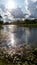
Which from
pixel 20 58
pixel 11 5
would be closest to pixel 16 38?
pixel 11 5

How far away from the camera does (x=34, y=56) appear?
3377 millimetres

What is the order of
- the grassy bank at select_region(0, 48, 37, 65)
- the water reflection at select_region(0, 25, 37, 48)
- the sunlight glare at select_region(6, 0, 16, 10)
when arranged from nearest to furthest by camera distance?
the grassy bank at select_region(0, 48, 37, 65)
the water reflection at select_region(0, 25, 37, 48)
the sunlight glare at select_region(6, 0, 16, 10)

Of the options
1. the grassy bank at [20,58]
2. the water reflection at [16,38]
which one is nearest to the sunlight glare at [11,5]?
the water reflection at [16,38]

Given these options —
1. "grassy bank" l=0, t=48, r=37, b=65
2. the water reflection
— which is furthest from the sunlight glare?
"grassy bank" l=0, t=48, r=37, b=65

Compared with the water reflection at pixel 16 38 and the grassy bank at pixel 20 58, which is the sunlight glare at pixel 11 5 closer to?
the water reflection at pixel 16 38

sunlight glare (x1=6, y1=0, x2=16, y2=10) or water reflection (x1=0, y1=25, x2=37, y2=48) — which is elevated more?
sunlight glare (x1=6, y1=0, x2=16, y2=10)

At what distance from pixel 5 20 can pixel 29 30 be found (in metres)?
1.92

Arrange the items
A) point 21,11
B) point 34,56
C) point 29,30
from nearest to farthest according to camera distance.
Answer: point 34,56
point 21,11
point 29,30

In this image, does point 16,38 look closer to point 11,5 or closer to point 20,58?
point 11,5

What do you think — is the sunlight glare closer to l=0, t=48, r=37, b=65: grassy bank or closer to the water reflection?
the water reflection

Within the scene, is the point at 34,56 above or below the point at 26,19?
Answer: below

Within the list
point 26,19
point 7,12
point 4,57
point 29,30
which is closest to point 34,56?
point 4,57

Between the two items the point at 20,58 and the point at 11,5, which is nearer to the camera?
the point at 20,58

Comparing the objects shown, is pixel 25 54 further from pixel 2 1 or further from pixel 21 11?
pixel 2 1
